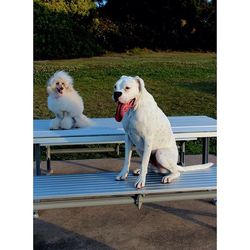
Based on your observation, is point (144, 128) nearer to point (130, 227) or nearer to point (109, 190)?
point (109, 190)

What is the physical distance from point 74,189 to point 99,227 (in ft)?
2.43

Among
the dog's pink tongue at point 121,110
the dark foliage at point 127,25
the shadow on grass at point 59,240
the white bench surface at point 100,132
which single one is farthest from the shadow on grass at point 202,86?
the dog's pink tongue at point 121,110

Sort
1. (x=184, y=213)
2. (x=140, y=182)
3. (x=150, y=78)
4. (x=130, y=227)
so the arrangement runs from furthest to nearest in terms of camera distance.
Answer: (x=150, y=78), (x=184, y=213), (x=130, y=227), (x=140, y=182)

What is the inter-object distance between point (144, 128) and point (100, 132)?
91 cm

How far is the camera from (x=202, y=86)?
38.3 feet

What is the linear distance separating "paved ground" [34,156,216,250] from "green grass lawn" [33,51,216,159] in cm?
483

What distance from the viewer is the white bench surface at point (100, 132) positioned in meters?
3.73

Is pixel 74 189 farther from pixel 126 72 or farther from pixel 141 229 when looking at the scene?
pixel 126 72

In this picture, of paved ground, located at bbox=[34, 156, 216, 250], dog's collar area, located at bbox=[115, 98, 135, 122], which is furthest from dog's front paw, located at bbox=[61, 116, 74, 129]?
dog's collar area, located at bbox=[115, 98, 135, 122]

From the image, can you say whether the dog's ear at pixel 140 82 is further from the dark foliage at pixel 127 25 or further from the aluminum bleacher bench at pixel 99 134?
the dark foliage at pixel 127 25

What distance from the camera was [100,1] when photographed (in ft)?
52.6

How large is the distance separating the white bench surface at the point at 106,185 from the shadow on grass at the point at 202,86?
26.1 feet

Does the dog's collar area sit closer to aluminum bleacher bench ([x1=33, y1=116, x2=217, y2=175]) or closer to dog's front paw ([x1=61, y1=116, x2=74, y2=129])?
aluminum bleacher bench ([x1=33, y1=116, x2=217, y2=175])

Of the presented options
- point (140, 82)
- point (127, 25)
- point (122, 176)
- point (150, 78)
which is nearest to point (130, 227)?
point (122, 176)
